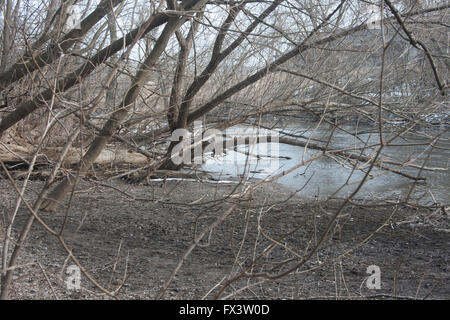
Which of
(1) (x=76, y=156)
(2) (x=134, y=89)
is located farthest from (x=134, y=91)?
(1) (x=76, y=156)

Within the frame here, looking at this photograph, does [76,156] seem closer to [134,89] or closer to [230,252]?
[134,89]

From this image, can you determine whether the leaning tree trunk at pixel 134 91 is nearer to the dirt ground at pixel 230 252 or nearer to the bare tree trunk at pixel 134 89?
the bare tree trunk at pixel 134 89

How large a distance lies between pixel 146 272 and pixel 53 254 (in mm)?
890

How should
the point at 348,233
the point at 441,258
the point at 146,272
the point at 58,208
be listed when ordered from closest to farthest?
the point at 146,272 < the point at 441,258 < the point at 348,233 < the point at 58,208

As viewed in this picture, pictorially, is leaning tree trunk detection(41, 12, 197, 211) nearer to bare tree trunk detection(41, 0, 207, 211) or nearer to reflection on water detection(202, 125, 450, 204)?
bare tree trunk detection(41, 0, 207, 211)

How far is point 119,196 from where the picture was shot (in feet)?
24.0

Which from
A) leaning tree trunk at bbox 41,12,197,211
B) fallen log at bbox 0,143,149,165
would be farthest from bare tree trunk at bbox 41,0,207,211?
fallen log at bbox 0,143,149,165

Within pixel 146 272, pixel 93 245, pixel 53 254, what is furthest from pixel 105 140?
pixel 146 272

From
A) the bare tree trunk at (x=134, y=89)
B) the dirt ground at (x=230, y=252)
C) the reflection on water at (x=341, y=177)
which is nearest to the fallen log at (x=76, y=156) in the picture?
the dirt ground at (x=230, y=252)

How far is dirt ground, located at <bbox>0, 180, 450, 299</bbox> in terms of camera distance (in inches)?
136

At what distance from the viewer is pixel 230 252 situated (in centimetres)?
508

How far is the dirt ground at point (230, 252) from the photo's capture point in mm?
3445
